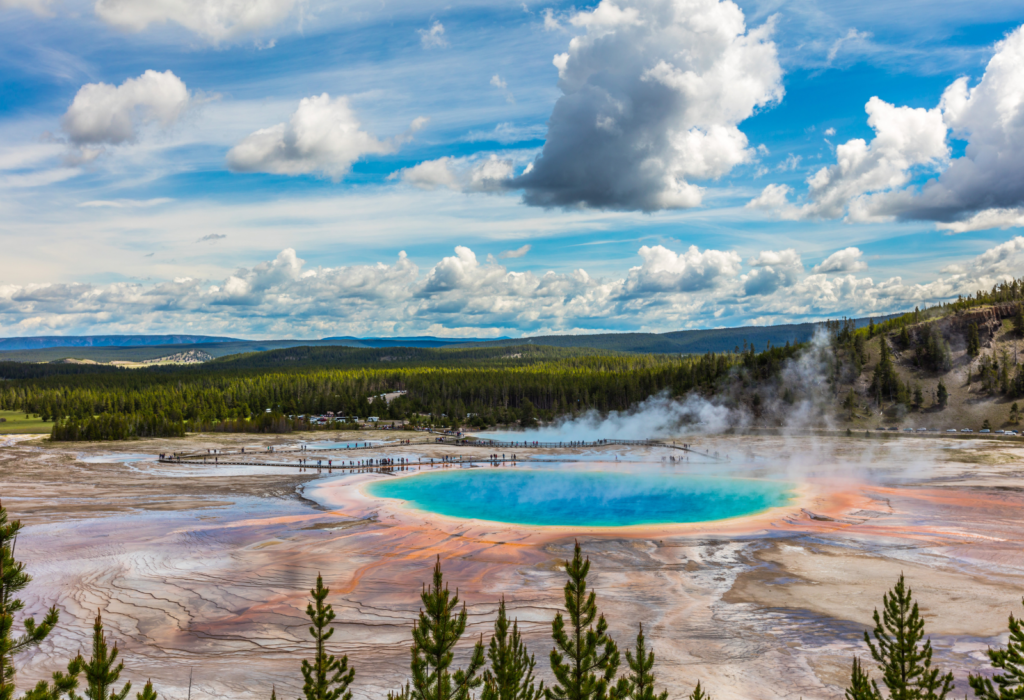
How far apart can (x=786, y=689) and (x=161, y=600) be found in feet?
69.7

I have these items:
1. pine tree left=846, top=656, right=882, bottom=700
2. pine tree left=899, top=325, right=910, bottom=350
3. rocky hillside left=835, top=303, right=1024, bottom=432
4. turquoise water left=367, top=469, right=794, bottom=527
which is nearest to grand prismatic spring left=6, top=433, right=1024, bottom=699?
turquoise water left=367, top=469, right=794, bottom=527

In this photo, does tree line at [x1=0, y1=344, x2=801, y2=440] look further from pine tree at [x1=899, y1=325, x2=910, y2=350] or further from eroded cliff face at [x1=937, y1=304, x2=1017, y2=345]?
eroded cliff face at [x1=937, y1=304, x2=1017, y2=345]

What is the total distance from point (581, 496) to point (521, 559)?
21.1 meters

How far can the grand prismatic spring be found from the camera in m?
18.4

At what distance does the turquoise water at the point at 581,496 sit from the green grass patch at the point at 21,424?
77.5 metres

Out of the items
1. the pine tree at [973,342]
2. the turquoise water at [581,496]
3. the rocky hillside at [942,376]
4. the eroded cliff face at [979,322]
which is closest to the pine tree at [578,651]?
the turquoise water at [581,496]

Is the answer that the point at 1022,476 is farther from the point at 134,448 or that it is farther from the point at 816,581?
the point at 134,448

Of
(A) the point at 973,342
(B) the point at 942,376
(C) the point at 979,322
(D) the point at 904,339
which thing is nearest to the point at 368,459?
(B) the point at 942,376

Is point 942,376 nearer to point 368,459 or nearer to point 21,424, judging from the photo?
point 368,459

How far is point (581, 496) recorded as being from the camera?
49000 millimetres

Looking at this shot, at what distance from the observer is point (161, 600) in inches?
904

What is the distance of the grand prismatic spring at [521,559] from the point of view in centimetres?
1842

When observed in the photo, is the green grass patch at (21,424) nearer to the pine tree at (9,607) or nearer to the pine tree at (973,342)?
the pine tree at (9,607)

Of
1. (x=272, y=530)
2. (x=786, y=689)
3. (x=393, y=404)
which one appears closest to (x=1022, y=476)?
(x=786, y=689)
